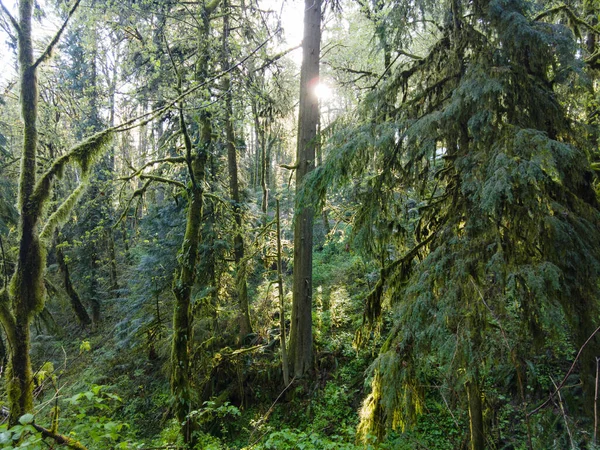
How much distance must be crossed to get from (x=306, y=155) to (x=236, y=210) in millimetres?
3034

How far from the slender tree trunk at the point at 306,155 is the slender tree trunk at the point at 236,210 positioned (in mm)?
1450

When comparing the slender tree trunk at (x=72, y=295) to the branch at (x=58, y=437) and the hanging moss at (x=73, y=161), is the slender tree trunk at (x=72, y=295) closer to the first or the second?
the hanging moss at (x=73, y=161)

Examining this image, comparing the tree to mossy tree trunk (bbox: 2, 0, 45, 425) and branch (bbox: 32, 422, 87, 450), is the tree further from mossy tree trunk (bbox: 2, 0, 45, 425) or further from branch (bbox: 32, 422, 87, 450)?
branch (bbox: 32, 422, 87, 450)

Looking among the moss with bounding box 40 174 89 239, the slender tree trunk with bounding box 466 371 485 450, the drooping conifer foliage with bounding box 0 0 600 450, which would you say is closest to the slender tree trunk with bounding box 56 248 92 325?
the drooping conifer foliage with bounding box 0 0 600 450

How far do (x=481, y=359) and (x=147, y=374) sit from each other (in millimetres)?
10577

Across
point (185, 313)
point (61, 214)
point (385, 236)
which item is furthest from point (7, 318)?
point (385, 236)

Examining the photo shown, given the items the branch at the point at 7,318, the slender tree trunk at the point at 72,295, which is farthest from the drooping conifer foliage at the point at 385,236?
the slender tree trunk at the point at 72,295

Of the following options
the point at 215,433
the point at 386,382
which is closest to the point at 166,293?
the point at 215,433

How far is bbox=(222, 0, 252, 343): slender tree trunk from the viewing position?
6871mm

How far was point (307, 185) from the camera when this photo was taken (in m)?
3.61

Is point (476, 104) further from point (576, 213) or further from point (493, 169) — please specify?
point (576, 213)

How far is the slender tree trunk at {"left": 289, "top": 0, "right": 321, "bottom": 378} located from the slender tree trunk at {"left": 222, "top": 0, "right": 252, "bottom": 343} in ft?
4.76

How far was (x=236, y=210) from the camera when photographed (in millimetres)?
8711

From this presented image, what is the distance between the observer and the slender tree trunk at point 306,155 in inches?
257
